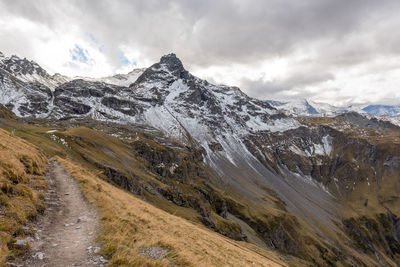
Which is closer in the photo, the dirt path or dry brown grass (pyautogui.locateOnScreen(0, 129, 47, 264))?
dry brown grass (pyautogui.locateOnScreen(0, 129, 47, 264))

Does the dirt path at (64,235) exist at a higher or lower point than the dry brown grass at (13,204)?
lower

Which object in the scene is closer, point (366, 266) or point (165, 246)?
point (165, 246)

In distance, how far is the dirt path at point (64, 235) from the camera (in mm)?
10102

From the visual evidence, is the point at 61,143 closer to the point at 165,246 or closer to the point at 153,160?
the point at 165,246

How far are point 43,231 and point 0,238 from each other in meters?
3.12

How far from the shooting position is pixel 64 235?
12594 millimetres

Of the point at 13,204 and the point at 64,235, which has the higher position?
the point at 13,204

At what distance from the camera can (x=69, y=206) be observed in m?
17.4

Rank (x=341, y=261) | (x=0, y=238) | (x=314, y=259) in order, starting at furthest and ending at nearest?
(x=341, y=261), (x=314, y=259), (x=0, y=238)

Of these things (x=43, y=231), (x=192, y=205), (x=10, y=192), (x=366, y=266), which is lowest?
(x=366, y=266)

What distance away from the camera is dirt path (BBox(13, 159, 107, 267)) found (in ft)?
33.1

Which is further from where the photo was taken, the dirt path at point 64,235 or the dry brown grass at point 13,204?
the dirt path at point 64,235

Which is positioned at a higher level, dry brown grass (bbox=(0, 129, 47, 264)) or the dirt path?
dry brown grass (bbox=(0, 129, 47, 264))

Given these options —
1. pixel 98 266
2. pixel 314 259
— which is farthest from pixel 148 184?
pixel 314 259
